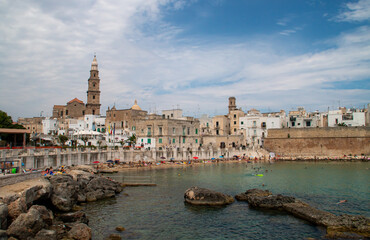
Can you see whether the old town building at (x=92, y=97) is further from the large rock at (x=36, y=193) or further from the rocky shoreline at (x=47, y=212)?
the large rock at (x=36, y=193)

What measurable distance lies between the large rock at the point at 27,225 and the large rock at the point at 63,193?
427 cm

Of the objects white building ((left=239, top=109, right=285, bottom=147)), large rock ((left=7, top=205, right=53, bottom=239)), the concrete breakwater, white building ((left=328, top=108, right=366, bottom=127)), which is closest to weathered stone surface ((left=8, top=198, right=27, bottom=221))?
large rock ((left=7, top=205, right=53, bottom=239))

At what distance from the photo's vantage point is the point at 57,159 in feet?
117

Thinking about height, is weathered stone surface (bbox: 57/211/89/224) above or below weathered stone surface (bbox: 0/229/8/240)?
below

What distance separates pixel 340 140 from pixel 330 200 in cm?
4510

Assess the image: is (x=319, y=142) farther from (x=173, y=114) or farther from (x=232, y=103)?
(x=173, y=114)

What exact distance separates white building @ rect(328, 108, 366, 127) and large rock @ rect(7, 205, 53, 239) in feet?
226

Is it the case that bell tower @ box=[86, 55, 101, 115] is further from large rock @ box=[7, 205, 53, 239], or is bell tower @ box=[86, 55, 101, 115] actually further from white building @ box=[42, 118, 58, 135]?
large rock @ box=[7, 205, 53, 239]

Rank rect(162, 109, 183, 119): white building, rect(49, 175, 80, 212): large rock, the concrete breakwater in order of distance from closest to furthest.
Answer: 1. rect(49, 175, 80, 212): large rock
2. the concrete breakwater
3. rect(162, 109, 183, 119): white building

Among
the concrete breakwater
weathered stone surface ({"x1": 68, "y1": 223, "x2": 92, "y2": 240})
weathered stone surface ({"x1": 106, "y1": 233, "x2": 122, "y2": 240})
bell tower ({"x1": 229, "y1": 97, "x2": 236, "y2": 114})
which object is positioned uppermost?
bell tower ({"x1": 229, "y1": 97, "x2": 236, "y2": 114})

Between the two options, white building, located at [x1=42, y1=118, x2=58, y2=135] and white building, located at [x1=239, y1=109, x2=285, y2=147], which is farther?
white building, located at [x1=42, y1=118, x2=58, y2=135]

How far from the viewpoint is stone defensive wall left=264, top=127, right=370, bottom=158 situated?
6269 cm

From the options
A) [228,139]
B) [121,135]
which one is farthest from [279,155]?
[121,135]

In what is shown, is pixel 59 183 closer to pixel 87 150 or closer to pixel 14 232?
pixel 14 232
